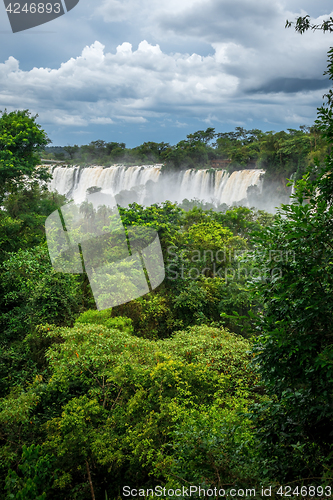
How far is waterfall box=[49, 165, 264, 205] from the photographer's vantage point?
29750 mm

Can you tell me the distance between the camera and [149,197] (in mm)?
38344

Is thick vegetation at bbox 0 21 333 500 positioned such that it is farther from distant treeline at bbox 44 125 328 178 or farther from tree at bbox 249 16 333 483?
distant treeline at bbox 44 125 328 178

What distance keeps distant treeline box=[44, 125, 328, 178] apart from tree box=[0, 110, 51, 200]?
16409 millimetres

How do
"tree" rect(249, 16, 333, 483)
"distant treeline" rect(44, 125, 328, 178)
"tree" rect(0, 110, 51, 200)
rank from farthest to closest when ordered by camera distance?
"distant treeline" rect(44, 125, 328, 178) → "tree" rect(0, 110, 51, 200) → "tree" rect(249, 16, 333, 483)

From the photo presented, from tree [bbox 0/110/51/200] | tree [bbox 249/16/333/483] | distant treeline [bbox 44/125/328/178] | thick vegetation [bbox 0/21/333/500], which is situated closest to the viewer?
tree [bbox 249/16/333/483]

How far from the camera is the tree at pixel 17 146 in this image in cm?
1540

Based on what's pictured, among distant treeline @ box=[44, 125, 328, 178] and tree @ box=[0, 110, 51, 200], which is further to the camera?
distant treeline @ box=[44, 125, 328, 178]

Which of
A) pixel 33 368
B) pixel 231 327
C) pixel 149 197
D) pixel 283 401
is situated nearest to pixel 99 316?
pixel 33 368

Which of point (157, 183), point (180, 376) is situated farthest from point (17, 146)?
point (157, 183)

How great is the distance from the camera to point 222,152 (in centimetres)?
4012

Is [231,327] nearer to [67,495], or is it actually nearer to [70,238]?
[70,238]

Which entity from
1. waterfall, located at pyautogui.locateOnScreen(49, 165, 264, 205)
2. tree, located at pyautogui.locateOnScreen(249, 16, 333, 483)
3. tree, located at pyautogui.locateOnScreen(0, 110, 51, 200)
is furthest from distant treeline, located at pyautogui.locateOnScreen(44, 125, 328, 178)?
tree, located at pyautogui.locateOnScreen(249, 16, 333, 483)

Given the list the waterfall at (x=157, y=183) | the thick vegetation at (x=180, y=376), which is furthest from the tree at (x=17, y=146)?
the waterfall at (x=157, y=183)

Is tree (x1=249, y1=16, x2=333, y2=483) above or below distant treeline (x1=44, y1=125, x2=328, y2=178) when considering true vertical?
below
